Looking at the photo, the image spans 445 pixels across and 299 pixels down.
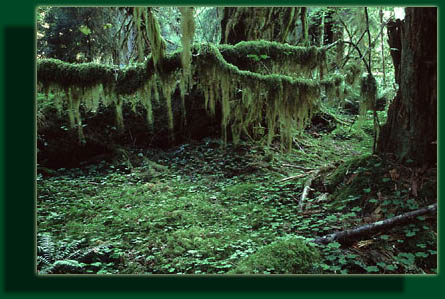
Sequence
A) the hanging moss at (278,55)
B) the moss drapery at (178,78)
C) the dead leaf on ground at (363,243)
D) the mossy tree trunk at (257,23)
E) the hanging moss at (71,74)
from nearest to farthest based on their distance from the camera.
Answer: the dead leaf on ground at (363,243) < the hanging moss at (71,74) < the moss drapery at (178,78) < the hanging moss at (278,55) < the mossy tree trunk at (257,23)

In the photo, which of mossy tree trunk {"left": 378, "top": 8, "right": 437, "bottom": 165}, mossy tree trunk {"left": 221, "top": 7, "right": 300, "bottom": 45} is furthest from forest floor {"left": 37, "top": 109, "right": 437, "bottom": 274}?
mossy tree trunk {"left": 221, "top": 7, "right": 300, "bottom": 45}

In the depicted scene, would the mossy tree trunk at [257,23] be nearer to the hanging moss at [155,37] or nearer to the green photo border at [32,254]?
the hanging moss at [155,37]

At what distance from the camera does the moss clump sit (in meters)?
2.58

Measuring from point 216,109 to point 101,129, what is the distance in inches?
91.6

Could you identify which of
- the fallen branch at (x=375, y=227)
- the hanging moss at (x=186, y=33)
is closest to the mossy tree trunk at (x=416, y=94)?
the fallen branch at (x=375, y=227)

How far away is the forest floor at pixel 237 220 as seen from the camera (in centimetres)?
262

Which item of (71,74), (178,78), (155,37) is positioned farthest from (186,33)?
(71,74)

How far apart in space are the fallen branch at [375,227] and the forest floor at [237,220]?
49mm

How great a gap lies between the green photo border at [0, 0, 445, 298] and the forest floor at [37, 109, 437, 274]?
3.8 inches

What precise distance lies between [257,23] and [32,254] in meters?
4.97

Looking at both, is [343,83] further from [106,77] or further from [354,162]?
[106,77]

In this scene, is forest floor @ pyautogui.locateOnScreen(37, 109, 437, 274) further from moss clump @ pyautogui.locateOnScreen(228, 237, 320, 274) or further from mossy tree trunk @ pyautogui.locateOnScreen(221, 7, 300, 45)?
mossy tree trunk @ pyautogui.locateOnScreen(221, 7, 300, 45)

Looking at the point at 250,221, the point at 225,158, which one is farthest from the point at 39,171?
the point at 250,221

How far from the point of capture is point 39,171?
191 inches
